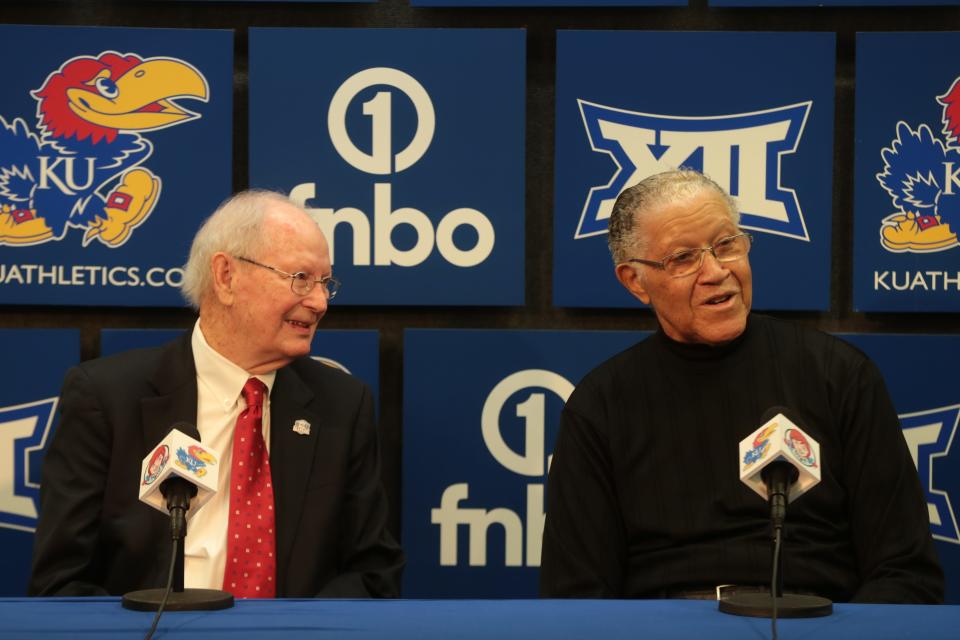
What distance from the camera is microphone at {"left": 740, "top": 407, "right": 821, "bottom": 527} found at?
168 cm

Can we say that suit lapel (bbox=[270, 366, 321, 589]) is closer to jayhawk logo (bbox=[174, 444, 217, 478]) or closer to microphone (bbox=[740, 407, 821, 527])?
jayhawk logo (bbox=[174, 444, 217, 478])

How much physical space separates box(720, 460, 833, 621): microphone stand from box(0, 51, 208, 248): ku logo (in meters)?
2.13

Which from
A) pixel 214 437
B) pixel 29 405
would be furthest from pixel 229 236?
pixel 29 405

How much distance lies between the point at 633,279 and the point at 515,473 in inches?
32.7

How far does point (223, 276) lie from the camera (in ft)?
9.06

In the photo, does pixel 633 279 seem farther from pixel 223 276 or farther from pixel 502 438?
pixel 223 276

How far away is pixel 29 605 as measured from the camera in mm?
1724

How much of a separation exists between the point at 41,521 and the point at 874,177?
92.1 inches

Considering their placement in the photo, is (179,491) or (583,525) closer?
(179,491)

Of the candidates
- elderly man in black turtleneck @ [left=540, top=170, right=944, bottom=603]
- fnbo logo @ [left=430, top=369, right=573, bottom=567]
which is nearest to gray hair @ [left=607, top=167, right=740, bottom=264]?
elderly man in black turtleneck @ [left=540, top=170, right=944, bottom=603]

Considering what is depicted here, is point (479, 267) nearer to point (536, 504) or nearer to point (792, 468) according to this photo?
point (536, 504)

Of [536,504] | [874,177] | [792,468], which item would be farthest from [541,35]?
[792,468]

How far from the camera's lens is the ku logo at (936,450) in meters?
3.25

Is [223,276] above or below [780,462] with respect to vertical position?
above
